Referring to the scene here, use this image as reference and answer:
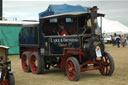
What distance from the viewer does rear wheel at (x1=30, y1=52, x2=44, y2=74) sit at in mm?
9289

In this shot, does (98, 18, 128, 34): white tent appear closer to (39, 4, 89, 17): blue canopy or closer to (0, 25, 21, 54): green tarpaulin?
(39, 4, 89, 17): blue canopy

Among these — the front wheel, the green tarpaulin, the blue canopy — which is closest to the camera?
the front wheel

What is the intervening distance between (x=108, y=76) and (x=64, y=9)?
10469 mm

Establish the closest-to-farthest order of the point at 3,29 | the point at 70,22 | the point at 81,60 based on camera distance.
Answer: the point at 81,60, the point at 70,22, the point at 3,29

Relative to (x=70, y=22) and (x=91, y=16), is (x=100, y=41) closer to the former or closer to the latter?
(x=91, y=16)

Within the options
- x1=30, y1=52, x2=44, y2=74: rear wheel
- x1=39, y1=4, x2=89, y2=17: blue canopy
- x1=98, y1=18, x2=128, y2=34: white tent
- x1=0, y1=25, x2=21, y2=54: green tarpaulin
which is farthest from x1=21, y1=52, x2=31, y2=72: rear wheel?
x1=98, y1=18, x2=128, y2=34: white tent

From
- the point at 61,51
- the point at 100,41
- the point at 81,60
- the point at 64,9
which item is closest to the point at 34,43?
the point at 61,51

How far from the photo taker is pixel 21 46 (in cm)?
1071

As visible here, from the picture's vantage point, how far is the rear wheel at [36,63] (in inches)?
366

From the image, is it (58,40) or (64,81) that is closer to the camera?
(64,81)

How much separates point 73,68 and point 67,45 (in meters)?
0.89

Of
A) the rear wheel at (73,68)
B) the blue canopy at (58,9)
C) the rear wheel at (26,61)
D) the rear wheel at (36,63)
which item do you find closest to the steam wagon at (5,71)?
the rear wheel at (73,68)

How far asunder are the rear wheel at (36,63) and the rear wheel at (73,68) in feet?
4.48

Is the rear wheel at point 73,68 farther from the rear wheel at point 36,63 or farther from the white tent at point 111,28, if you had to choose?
the white tent at point 111,28
